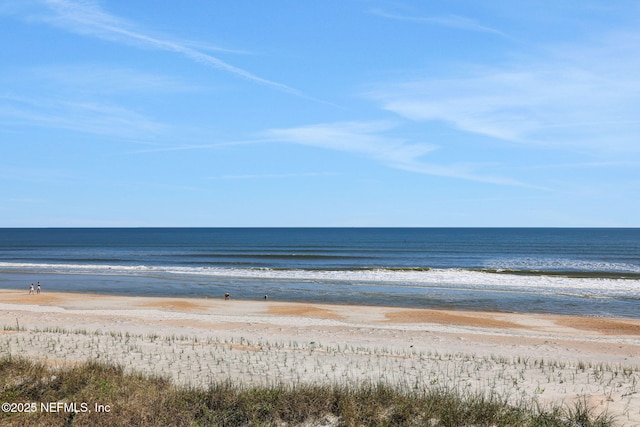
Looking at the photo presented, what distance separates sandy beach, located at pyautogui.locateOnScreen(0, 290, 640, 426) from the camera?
1236cm

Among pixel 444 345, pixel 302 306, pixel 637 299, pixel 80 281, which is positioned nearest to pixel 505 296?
pixel 637 299

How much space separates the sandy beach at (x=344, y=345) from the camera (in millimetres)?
12359

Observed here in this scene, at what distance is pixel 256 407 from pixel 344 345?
31.4ft

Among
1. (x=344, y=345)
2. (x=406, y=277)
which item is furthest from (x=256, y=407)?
(x=406, y=277)

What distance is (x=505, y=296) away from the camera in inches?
1414

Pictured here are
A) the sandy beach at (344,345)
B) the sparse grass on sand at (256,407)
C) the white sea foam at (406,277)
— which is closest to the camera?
the sparse grass on sand at (256,407)

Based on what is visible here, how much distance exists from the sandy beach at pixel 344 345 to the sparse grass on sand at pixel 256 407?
1315 millimetres

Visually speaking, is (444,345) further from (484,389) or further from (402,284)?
(402,284)

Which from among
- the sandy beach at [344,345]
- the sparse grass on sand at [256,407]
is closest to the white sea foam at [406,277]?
the sandy beach at [344,345]

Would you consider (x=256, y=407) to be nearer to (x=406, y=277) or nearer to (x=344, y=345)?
(x=344, y=345)

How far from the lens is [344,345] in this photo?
1833 cm

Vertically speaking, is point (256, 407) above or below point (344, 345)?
above

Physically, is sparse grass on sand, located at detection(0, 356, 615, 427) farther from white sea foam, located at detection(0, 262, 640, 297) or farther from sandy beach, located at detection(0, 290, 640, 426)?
white sea foam, located at detection(0, 262, 640, 297)

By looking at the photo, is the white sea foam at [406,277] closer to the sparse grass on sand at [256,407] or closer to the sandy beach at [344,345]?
the sandy beach at [344,345]
